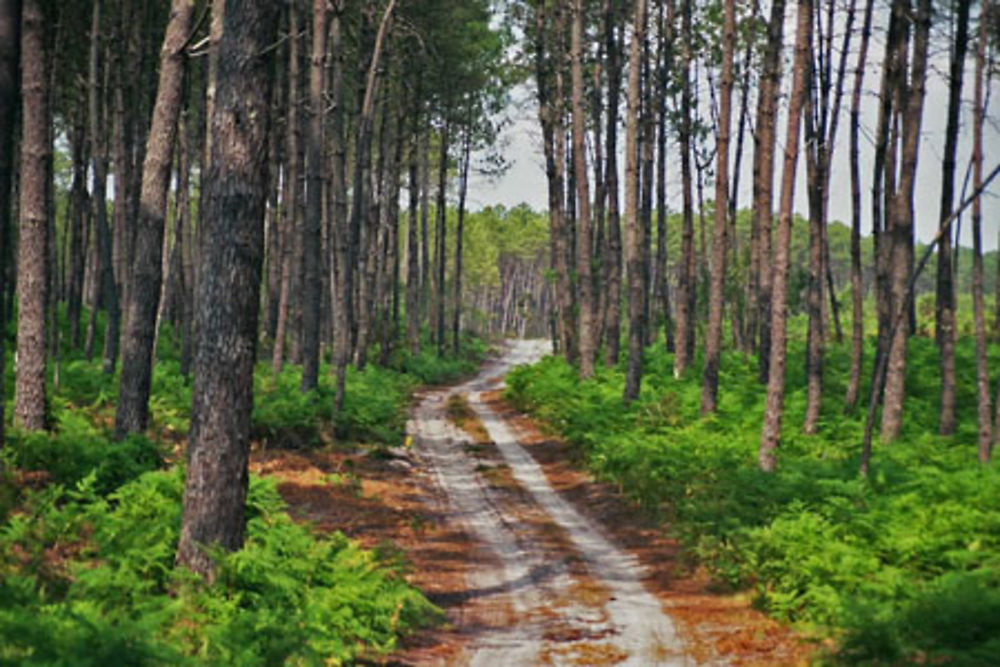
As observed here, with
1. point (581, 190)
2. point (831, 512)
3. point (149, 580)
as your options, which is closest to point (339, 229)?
point (581, 190)

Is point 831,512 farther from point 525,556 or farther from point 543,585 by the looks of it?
point 525,556

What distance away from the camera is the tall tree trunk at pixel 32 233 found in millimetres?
11055

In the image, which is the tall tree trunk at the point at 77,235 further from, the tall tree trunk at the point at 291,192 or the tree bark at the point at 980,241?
the tree bark at the point at 980,241

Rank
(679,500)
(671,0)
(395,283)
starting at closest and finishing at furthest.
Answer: (679,500) → (671,0) → (395,283)

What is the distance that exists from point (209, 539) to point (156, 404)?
10.1 m

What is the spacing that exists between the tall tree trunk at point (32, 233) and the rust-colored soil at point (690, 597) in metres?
7.86

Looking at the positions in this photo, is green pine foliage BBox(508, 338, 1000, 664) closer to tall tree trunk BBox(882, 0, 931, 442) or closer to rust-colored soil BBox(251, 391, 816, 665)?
rust-colored soil BBox(251, 391, 816, 665)

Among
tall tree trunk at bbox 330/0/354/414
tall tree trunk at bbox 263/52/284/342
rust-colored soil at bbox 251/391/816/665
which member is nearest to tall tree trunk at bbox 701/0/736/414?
rust-colored soil at bbox 251/391/816/665

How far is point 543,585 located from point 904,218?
31.9 ft

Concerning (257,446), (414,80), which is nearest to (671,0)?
(414,80)

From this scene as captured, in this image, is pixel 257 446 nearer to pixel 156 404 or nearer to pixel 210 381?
pixel 156 404

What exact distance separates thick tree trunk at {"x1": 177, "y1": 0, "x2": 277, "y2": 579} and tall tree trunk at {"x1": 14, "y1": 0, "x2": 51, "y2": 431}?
501cm

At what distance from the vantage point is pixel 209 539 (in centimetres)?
728

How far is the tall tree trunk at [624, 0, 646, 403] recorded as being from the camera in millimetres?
20438
